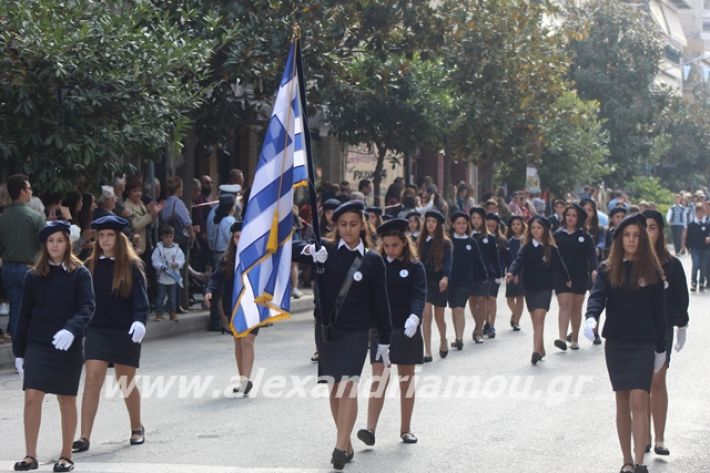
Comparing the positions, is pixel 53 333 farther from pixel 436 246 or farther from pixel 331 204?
pixel 331 204

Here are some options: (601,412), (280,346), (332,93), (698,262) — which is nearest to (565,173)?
(698,262)

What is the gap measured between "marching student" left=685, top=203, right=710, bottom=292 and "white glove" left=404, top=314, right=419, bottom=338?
1803 centimetres

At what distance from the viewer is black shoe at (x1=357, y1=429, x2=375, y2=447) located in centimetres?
944

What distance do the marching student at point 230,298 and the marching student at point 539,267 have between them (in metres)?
3.97

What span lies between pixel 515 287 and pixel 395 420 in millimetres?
6881

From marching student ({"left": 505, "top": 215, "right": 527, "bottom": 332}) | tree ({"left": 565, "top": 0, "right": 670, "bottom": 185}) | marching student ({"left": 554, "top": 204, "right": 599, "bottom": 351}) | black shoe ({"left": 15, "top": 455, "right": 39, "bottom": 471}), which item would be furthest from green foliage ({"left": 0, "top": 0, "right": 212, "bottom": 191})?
tree ({"left": 565, "top": 0, "right": 670, "bottom": 185})

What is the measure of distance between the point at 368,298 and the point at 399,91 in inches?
722

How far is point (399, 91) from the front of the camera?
88.4ft

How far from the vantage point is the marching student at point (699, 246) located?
86.7ft

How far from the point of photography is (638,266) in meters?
8.58

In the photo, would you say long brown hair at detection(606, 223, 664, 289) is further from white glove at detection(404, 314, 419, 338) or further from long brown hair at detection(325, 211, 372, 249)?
long brown hair at detection(325, 211, 372, 249)

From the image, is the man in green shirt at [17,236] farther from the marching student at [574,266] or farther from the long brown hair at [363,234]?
the marching student at [574,266]

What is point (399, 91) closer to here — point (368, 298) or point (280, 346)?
point (280, 346)

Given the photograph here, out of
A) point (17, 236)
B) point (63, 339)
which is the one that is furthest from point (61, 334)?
point (17, 236)
